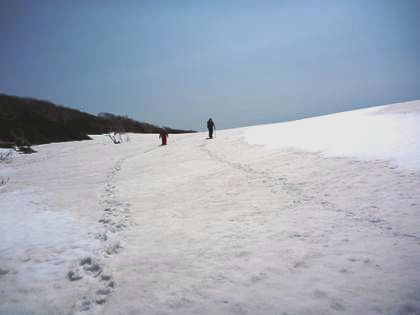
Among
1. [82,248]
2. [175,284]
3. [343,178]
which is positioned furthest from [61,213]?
[343,178]

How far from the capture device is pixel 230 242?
6.08m

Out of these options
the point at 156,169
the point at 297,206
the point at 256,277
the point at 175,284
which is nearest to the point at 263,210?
the point at 297,206

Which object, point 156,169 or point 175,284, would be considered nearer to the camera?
point 175,284

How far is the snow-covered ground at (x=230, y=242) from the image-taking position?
425cm

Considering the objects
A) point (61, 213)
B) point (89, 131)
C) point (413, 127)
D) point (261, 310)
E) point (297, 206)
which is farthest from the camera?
point (89, 131)

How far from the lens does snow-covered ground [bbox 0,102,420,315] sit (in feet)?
13.9

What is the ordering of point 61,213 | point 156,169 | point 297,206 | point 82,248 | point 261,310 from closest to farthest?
1. point 261,310
2. point 82,248
3. point 297,206
4. point 61,213
5. point 156,169

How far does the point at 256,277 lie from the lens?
471 centimetres

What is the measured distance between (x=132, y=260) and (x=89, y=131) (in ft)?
213

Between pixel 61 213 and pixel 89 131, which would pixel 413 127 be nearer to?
pixel 61 213

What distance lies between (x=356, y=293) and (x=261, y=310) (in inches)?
56.0

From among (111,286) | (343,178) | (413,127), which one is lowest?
(111,286)

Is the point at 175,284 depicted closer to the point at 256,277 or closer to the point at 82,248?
the point at 256,277

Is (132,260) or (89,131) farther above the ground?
(89,131)
